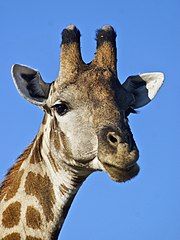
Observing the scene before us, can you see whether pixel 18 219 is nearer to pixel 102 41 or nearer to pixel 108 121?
pixel 108 121

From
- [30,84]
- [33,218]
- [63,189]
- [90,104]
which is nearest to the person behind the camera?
[90,104]

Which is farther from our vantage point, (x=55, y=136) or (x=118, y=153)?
(x=55, y=136)

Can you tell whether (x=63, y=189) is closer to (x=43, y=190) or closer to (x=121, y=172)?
(x=43, y=190)

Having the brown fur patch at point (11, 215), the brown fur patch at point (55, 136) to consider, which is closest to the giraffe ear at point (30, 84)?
the brown fur patch at point (55, 136)

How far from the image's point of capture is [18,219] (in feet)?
31.3

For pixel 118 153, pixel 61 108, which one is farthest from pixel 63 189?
pixel 118 153

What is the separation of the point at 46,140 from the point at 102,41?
2.05 m

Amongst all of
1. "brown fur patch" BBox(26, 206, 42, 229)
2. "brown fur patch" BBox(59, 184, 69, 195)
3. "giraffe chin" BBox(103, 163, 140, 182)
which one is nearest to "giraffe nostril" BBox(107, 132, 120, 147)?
"giraffe chin" BBox(103, 163, 140, 182)

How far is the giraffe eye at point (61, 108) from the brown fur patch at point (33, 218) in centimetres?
162

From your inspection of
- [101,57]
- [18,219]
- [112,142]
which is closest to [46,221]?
[18,219]

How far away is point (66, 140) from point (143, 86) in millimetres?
2338

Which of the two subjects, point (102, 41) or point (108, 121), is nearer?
point (108, 121)

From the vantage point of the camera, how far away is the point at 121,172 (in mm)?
8648

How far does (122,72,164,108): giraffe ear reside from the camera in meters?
11.1
